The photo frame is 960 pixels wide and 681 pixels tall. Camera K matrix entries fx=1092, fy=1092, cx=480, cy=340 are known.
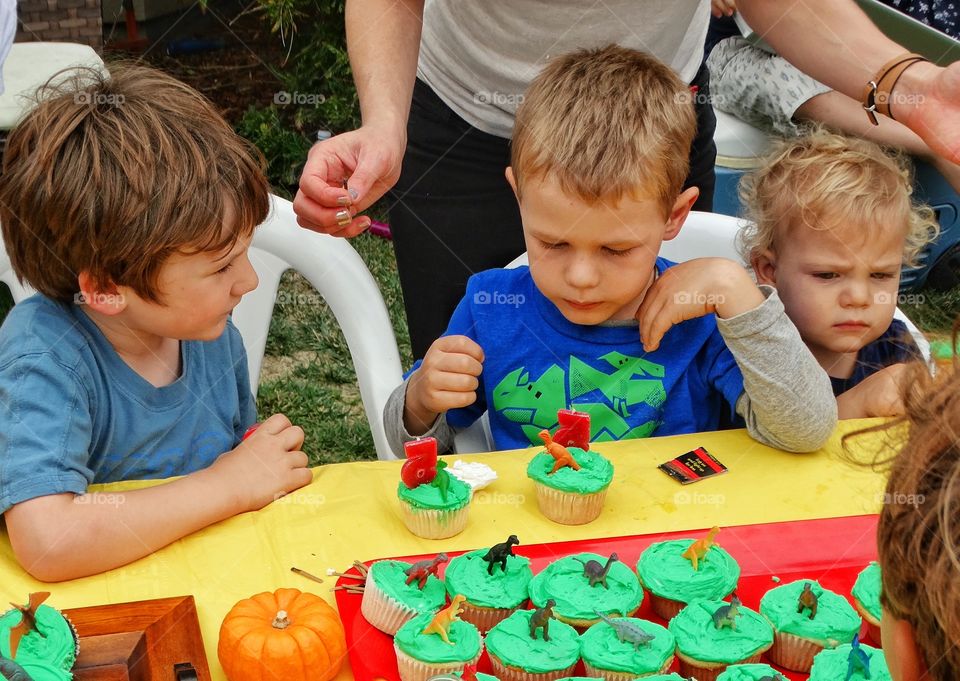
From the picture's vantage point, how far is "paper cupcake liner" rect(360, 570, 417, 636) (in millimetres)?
1501

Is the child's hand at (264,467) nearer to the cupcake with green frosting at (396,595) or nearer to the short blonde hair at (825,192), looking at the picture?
the cupcake with green frosting at (396,595)

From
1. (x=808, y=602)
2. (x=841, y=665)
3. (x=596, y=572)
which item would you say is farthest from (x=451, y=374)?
(x=841, y=665)

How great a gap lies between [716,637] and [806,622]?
131 mm

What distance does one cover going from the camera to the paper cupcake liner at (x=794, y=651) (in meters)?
1.52

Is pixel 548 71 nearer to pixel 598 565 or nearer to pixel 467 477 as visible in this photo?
pixel 467 477

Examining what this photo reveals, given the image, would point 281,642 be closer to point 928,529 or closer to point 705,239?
point 928,529

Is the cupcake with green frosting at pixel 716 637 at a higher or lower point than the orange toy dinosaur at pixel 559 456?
lower

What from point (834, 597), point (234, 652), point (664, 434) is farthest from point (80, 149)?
point (834, 597)

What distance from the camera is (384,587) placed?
1.51 meters

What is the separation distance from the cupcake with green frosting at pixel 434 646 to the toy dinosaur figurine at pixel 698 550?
350 mm

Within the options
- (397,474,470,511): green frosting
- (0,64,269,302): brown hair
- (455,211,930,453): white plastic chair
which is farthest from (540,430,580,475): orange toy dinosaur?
(455,211,930,453): white plastic chair

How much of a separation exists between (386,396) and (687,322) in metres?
0.73

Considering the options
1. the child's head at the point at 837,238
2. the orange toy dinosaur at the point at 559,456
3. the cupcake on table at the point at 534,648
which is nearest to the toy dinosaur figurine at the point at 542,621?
the cupcake on table at the point at 534,648

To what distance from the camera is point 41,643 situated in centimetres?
139
